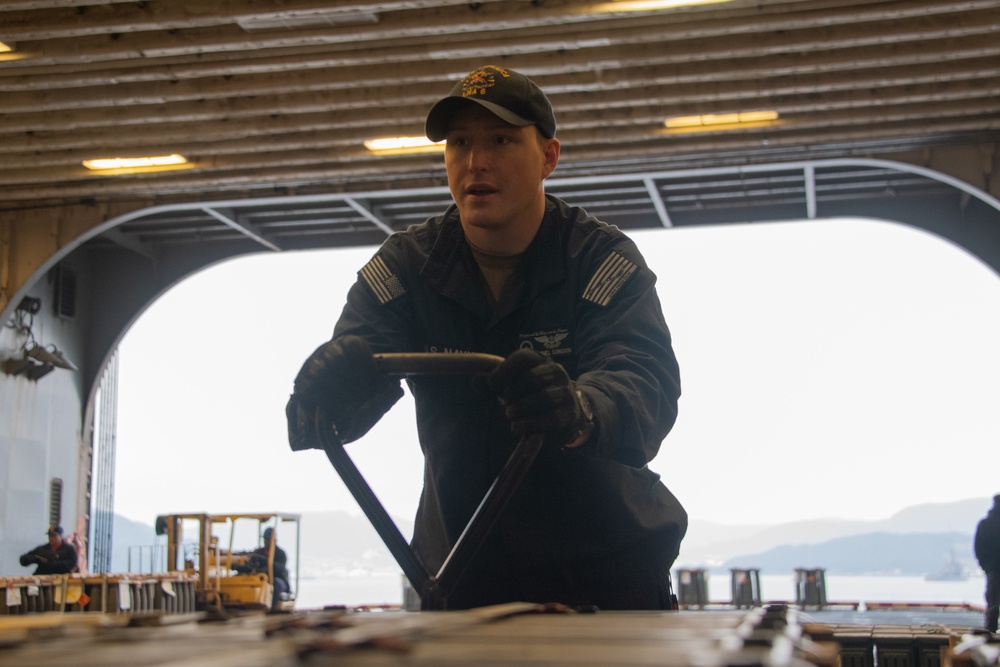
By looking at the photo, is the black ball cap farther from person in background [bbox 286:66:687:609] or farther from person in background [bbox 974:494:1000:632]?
person in background [bbox 974:494:1000:632]

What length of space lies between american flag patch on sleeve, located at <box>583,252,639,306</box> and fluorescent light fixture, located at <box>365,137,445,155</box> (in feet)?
36.7

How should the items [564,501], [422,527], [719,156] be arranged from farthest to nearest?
[719,156] → [422,527] → [564,501]

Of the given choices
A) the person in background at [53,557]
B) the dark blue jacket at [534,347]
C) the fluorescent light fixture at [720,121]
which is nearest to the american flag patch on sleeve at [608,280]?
the dark blue jacket at [534,347]

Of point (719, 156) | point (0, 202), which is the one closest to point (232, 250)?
point (0, 202)

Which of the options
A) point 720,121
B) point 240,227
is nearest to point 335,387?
point 720,121

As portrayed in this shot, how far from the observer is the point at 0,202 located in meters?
15.9

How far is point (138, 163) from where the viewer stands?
14109mm

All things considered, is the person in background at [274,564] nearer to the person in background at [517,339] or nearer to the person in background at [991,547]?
the person in background at [991,547]

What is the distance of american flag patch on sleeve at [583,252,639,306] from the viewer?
2.42 meters

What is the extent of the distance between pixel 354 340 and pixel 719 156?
12411 mm

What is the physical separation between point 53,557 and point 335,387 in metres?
15.4

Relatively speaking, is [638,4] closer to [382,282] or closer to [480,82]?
[480,82]

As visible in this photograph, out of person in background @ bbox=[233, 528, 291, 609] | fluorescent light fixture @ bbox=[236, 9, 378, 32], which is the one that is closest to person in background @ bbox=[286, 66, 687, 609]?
fluorescent light fixture @ bbox=[236, 9, 378, 32]

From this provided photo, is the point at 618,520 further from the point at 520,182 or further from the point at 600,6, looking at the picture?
the point at 600,6
